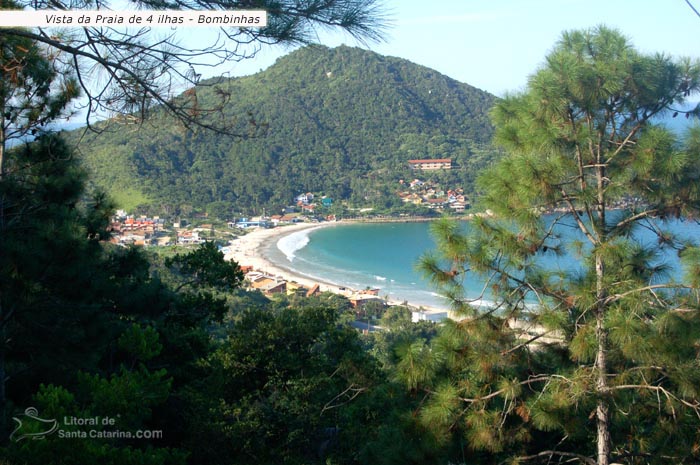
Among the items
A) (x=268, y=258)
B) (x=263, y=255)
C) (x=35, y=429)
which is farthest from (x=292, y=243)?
(x=35, y=429)

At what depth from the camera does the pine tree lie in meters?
2.63

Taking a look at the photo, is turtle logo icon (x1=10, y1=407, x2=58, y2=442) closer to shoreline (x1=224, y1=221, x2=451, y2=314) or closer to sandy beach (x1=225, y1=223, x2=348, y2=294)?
shoreline (x1=224, y1=221, x2=451, y2=314)

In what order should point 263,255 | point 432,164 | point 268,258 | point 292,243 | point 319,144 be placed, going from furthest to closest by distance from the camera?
point 319,144 → point 432,164 → point 292,243 → point 263,255 → point 268,258

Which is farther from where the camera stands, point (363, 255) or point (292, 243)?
point (292, 243)

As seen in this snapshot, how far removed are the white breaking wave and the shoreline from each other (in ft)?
1.07

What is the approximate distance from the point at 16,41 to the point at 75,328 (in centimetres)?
131

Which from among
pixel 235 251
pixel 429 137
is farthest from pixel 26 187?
pixel 429 137

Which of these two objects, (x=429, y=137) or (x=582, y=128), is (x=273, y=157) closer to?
(x=429, y=137)

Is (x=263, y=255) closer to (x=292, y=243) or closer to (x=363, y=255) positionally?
(x=292, y=243)

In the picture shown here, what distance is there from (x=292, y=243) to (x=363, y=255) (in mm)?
3418

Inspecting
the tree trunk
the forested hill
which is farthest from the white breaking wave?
the tree trunk

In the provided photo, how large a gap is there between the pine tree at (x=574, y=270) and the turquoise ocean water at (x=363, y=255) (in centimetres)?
1034

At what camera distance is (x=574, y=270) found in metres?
2.92

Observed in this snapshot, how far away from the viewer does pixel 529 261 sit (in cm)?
292
